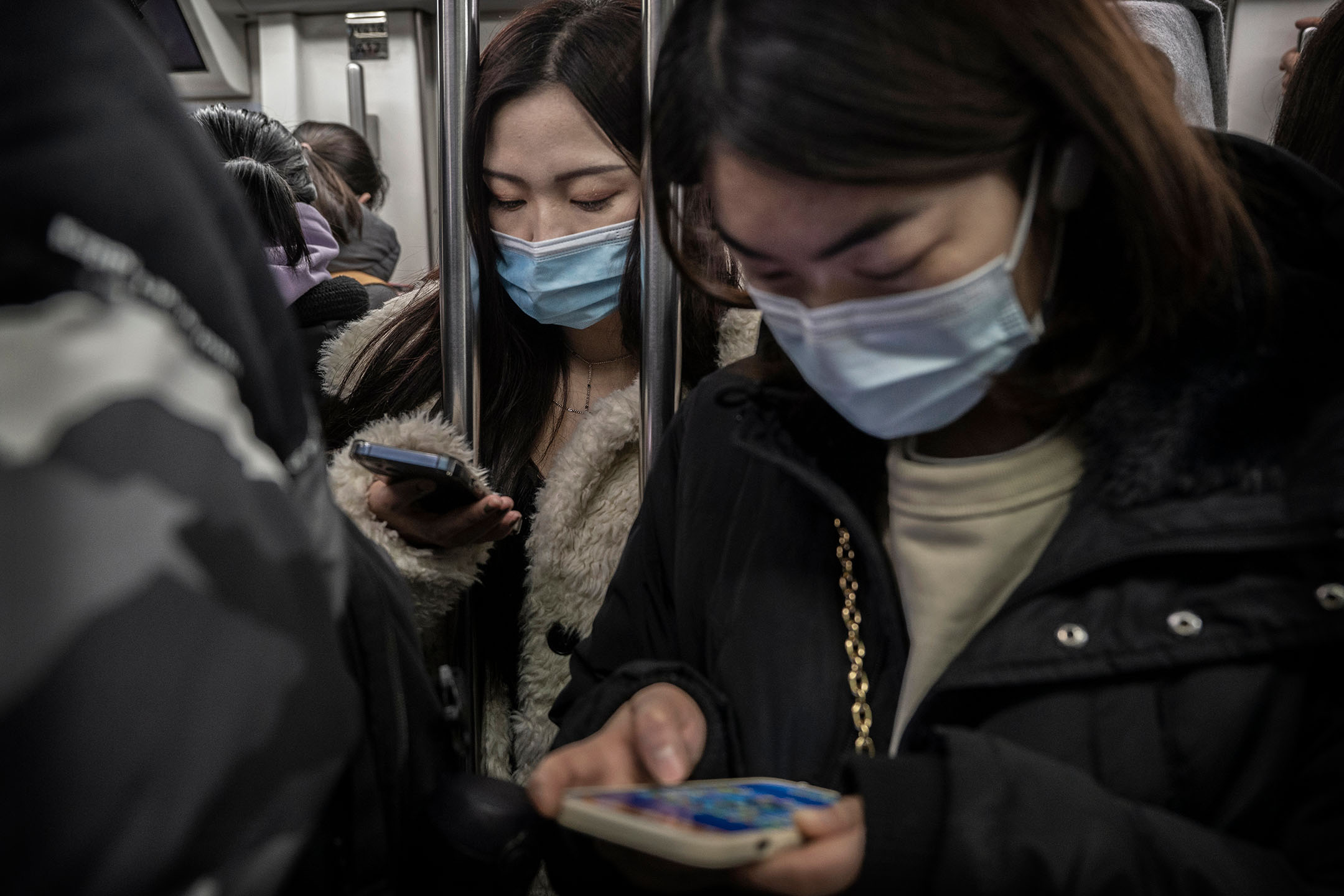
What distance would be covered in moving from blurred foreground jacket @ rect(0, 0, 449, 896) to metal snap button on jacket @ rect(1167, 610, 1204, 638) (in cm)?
62

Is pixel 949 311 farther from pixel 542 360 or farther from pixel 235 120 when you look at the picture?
pixel 235 120

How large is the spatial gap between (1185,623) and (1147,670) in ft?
0.15

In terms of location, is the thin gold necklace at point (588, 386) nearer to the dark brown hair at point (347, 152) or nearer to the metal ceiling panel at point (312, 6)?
the dark brown hair at point (347, 152)

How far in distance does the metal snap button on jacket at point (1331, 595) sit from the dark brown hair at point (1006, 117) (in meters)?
0.24

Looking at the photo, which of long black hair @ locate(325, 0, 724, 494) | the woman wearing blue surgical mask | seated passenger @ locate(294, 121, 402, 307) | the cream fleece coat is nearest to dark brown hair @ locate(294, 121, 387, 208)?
seated passenger @ locate(294, 121, 402, 307)

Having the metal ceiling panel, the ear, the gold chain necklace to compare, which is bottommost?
the metal ceiling panel

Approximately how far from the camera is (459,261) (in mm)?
1505

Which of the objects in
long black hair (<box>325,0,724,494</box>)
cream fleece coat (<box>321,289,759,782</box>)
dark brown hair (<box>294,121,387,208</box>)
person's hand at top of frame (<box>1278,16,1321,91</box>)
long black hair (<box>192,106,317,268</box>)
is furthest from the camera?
dark brown hair (<box>294,121,387,208</box>)

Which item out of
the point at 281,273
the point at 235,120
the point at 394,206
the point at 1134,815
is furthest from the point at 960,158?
the point at 394,206

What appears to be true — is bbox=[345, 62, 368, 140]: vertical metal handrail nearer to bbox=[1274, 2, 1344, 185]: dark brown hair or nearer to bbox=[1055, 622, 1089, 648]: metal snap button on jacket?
bbox=[1274, 2, 1344, 185]: dark brown hair

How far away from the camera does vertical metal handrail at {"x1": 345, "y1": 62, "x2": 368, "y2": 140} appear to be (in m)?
4.01

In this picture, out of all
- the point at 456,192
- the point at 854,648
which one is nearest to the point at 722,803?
the point at 854,648

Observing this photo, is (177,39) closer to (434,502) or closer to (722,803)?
(434,502)

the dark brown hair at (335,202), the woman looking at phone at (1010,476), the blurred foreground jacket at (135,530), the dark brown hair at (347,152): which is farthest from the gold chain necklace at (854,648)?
the dark brown hair at (347,152)
